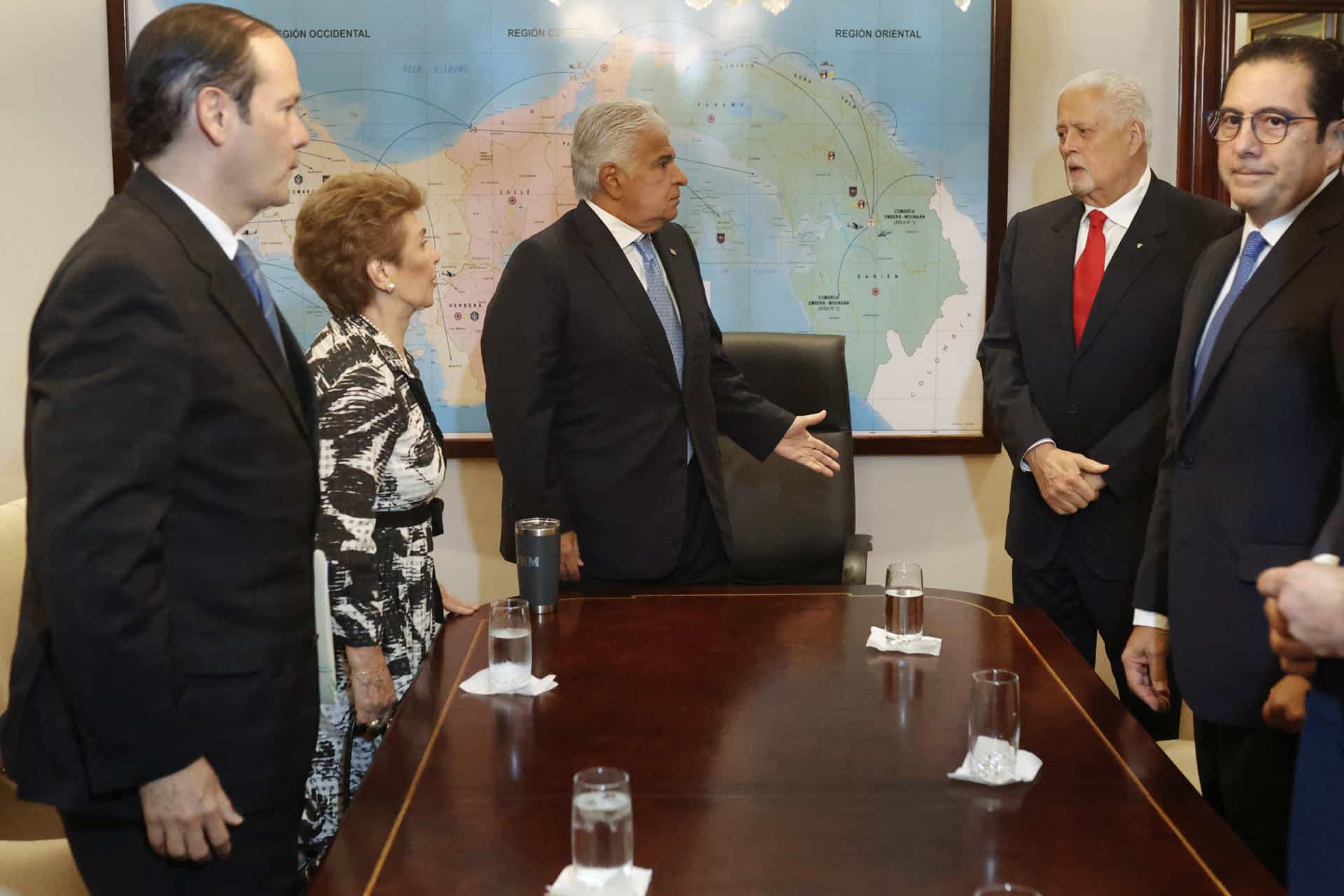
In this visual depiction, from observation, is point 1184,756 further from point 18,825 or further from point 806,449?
point 18,825

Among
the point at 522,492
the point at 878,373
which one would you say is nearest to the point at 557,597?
the point at 522,492

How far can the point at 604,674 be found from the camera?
6.36 feet

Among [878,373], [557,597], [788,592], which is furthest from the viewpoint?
[878,373]

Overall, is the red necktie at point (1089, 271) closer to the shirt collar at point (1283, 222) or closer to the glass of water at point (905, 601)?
the shirt collar at point (1283, 222)

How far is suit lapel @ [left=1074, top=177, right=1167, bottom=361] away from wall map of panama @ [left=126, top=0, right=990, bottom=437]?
0.95 metres

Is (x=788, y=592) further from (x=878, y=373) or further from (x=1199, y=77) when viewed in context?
(x=1199, y=77)

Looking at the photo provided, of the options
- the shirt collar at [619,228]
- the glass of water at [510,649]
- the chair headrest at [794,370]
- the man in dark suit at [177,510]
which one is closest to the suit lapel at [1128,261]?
the chair headrest at [794,370]

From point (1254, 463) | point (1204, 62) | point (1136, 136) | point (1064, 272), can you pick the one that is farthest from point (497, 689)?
point (1204, 62)

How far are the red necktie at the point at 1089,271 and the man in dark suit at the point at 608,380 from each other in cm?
64

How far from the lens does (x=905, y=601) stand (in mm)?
2057

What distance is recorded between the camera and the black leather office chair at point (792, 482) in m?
3.34

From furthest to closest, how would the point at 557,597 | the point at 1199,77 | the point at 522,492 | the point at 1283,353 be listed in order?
the point at 1199,77, the point at 522,492, the point at 557,597, the point at 1283,353

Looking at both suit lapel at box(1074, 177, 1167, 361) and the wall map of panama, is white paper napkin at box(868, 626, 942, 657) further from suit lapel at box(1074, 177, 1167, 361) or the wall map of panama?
the wall map of panama

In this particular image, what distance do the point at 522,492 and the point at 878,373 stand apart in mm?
1495
